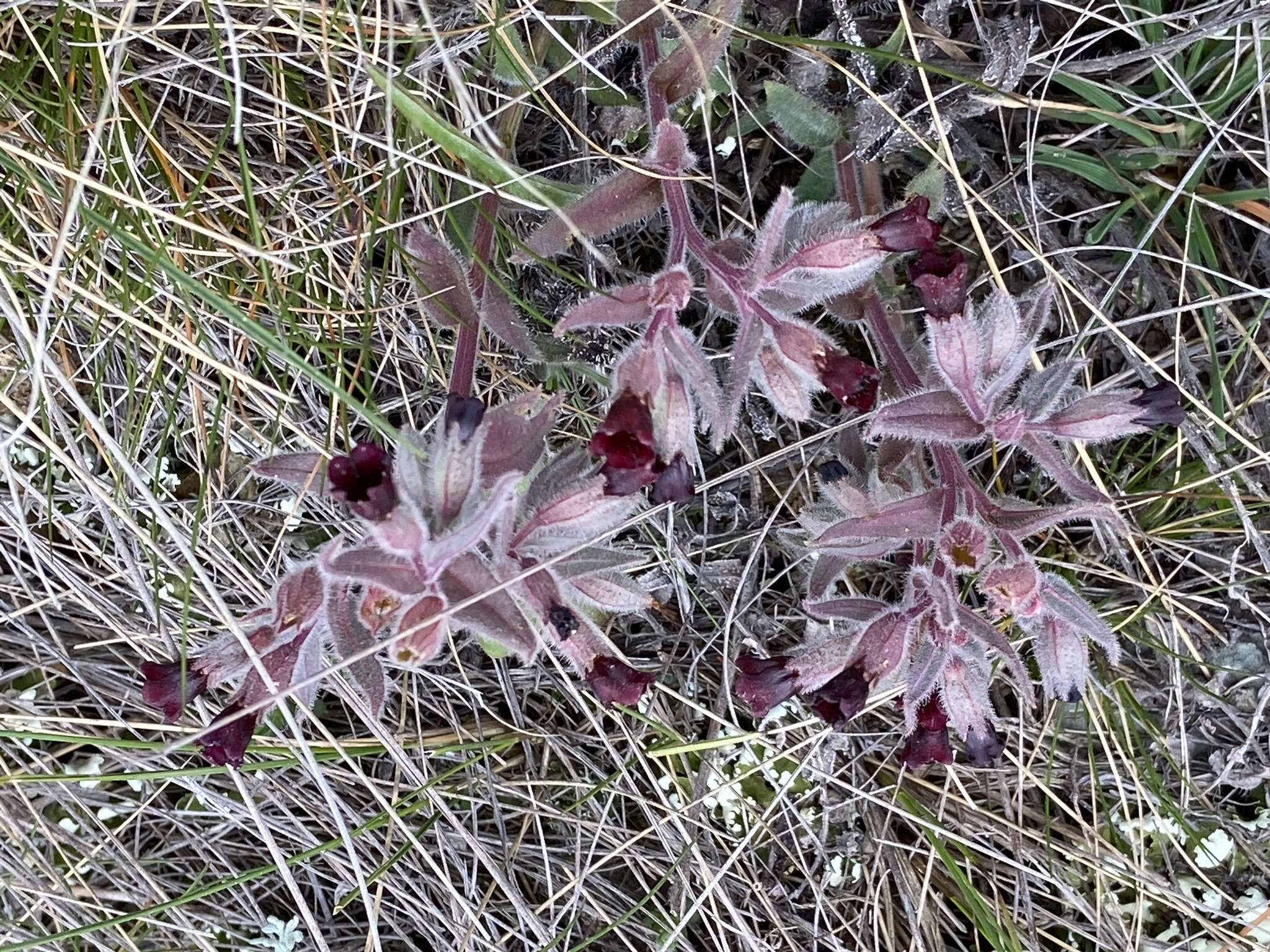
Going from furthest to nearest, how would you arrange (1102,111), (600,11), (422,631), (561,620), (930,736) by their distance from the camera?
(1102,111)
(600,11)
(930,736)
(561,620)
(422,631)

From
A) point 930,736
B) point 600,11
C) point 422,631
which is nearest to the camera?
point 422,631

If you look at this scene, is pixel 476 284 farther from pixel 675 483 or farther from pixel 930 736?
pixel 930 736

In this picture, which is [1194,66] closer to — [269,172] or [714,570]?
[714,570]

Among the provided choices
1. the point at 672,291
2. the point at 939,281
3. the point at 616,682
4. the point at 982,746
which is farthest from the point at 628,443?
the point at 982,746

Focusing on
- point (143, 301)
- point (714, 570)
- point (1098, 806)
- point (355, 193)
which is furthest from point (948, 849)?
point (143, 301)

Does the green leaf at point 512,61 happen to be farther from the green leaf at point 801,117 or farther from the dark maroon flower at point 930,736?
the dark maroon flower at point 930,736

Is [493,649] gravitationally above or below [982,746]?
above

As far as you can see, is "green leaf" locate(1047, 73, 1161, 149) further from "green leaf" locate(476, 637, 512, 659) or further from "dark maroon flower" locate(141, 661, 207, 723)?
"dark maroon flower" locate(141, 661, 207, 723)

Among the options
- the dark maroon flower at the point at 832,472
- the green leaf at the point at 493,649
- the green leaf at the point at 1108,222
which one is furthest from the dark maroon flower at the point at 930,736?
the green leaf at the point at 1108,222
